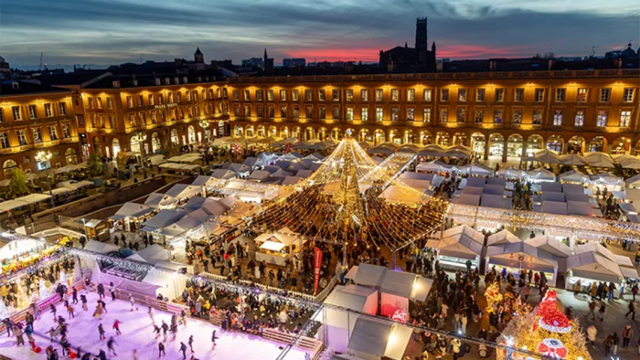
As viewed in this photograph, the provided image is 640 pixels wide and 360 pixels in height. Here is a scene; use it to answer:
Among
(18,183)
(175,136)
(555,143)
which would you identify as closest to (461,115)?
(555,143)

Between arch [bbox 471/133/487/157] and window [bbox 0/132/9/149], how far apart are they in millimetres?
47720

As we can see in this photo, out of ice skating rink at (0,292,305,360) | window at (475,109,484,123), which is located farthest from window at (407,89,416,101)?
ice skating rink at (0,292,305,360)

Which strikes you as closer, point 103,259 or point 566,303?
point 566,303

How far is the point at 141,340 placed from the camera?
730 inches

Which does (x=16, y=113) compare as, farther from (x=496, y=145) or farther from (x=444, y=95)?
(x=496, y=145)

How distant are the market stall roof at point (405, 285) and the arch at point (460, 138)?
31.8 metres

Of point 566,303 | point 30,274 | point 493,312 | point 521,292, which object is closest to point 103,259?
point 30,274

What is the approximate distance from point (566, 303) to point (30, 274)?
26426 mm

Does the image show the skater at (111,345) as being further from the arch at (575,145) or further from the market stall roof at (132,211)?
the arch at (575,145)

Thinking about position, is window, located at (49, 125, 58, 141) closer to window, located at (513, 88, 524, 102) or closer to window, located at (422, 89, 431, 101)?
window, located at (422, 89, 431, 101)

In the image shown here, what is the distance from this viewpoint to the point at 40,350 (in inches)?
703

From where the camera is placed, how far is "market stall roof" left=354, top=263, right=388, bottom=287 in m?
19.4

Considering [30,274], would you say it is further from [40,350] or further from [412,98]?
[412,98]

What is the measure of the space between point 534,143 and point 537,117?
10.2 feet
